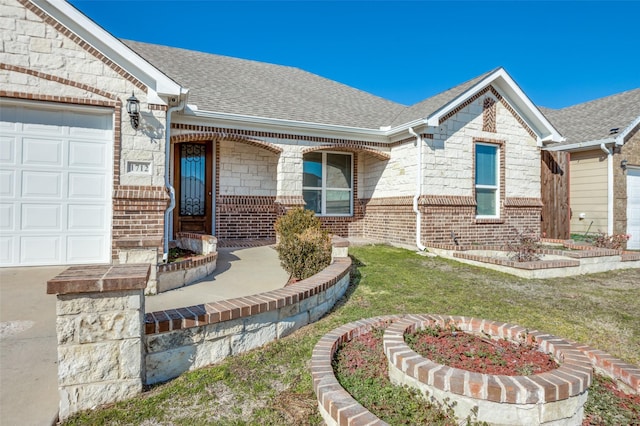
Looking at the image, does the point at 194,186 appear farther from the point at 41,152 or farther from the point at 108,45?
the point at 108,45

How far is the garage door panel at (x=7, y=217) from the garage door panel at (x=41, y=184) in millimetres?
271

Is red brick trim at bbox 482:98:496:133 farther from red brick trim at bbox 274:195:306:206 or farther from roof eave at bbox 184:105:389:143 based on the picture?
red brick trim at bbox 274:195:306:206

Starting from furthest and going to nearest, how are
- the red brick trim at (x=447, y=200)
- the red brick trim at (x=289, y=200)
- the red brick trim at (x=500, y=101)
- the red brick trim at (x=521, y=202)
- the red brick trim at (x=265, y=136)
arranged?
the red brick trim at (x=521, y=202), the red brick trim at (x=500, y=101), the red brick trim at (x=289, y=200), the red brick trim at (x=447, y=200), the red brick trim at (x=265, y=136)

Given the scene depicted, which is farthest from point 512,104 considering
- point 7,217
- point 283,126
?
point 7,217

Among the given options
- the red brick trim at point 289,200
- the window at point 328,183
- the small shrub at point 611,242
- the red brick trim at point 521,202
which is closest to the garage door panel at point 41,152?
the red brick trim at point 289,200

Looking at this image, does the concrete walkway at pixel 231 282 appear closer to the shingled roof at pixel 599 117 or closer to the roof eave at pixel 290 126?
the roof eave at pixel 290 126

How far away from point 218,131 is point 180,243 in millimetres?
2782

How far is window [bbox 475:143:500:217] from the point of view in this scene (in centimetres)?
972

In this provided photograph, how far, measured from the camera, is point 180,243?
23.8 ft

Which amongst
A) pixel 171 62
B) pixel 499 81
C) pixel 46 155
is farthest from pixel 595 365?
pixel 171 62

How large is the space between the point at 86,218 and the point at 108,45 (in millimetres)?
2832

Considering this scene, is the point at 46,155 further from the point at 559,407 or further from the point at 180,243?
the point at 559,407

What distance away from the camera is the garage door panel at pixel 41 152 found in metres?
5.68

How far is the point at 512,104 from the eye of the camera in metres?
9.97
